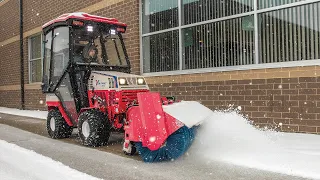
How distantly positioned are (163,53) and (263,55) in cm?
339

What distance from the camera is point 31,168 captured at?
4.90 metres

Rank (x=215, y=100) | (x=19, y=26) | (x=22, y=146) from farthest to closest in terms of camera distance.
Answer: (x=19, y=26) < (x=215, y=100) < (x=22, y=146)

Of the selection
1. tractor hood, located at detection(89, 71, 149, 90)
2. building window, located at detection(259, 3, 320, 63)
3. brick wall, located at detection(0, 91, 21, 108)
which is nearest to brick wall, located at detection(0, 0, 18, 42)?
brick wall, located at detection(0, 91, 21, 108)

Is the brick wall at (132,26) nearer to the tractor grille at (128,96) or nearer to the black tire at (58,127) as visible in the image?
the black tire at (58,127)

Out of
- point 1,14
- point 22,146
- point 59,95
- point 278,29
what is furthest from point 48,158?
point 1,14

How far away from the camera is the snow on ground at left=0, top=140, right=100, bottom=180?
14.6ft

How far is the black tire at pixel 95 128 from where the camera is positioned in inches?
246

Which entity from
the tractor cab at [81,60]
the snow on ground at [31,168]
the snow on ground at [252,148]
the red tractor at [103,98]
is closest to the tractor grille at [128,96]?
the red tractor at [103,98]

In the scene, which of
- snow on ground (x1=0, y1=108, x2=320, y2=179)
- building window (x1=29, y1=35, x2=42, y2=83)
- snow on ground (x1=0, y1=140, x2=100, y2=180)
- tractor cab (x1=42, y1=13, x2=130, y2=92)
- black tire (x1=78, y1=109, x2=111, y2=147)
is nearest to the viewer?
snow on ground (x1=0, y1=140, x2=100, y2=180)

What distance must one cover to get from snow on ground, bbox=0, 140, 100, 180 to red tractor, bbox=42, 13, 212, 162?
1046mm

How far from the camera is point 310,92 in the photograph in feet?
23.1

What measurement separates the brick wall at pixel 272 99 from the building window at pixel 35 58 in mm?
10838

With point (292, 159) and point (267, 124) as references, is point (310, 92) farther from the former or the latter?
point (292, 159)

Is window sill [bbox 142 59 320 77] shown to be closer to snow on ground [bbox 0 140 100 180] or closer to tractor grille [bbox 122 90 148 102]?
tractor grille [bbox 122 90 148 102]
